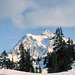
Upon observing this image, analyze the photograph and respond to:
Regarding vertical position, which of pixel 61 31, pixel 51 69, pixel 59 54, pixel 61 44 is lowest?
pixel 51 69

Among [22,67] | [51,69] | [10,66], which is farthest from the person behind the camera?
[10,66]

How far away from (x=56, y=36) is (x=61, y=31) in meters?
1.90

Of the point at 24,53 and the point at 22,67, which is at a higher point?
the point at 24,53

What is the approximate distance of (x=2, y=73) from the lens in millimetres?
8438

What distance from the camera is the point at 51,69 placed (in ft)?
152

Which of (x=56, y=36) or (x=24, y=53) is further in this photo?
(x=24, y=53)

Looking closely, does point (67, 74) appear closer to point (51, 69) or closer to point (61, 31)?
point (61, 31)

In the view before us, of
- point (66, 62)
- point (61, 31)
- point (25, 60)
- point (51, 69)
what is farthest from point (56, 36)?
point (25, 60)

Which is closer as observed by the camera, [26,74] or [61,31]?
[26,74]

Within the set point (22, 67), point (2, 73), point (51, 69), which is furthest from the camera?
point (22, 67)

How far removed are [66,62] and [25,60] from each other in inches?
741

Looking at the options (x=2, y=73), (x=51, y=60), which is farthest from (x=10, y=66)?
(x=2, y=73)

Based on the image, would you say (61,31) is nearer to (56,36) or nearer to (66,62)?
(56,36)

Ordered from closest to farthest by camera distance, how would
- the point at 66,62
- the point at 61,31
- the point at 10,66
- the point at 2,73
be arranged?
the point at 2,73 < the point at 66,62 < the point at 61,31 < the point at 10,66
